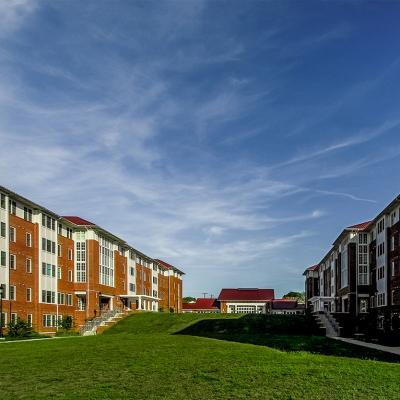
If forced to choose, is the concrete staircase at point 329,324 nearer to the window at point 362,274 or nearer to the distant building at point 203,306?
the window at point 362,274

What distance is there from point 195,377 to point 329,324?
161 ft

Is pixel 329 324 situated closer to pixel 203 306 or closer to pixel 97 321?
pixel 97 321

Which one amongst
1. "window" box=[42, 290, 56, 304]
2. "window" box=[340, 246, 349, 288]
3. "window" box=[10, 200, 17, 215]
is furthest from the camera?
"window" box=[340, 246, 349, 288]

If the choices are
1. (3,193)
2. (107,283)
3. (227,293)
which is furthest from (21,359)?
(227,293)

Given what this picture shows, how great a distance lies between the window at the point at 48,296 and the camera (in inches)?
2403

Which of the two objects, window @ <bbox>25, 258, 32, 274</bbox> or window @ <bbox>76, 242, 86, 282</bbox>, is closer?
window @ <bbox>25, 258, 32, 274</bbox>

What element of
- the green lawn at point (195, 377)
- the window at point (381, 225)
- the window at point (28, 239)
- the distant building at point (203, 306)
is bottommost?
the distant building at point (203, 306)

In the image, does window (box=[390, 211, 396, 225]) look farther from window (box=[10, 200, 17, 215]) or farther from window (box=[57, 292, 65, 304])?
window (box=[10, 200, 17, 215])

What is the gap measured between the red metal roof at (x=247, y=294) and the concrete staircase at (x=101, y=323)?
5767cm

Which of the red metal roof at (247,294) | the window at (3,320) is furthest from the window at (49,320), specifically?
the red metal roof at (247,294)

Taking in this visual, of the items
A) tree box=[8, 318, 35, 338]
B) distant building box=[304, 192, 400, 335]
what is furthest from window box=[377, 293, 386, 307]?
→ tree box=[8, 318, 35, 338]

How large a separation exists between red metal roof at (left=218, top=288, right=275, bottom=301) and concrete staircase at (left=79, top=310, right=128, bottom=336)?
57.7 m

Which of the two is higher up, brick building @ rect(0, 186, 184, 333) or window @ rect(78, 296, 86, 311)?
brick building @ rect(0, 186, 184, 333)

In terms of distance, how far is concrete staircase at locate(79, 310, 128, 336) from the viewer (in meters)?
63.6
